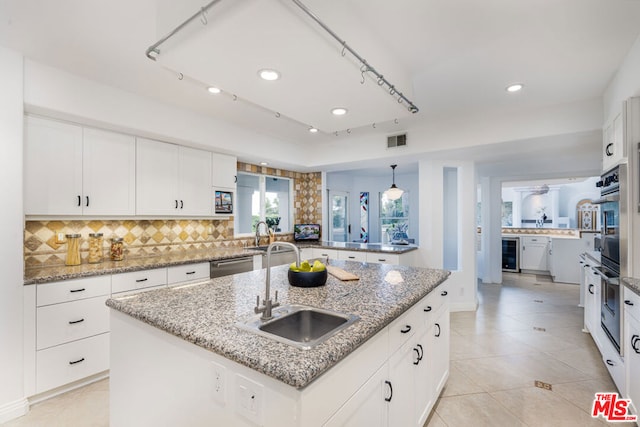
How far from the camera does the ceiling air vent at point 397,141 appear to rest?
3933 mm

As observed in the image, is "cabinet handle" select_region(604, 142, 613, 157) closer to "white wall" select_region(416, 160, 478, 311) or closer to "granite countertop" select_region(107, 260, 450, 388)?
"granite countertop" select_region(107, 260, 450, 388)

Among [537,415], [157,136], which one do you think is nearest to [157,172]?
[157,136]

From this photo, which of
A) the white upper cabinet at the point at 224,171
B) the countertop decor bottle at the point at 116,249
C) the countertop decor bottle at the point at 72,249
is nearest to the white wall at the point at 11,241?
the countertop decor bottle at the point at 72,249

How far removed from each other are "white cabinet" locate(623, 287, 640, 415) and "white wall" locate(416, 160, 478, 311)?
235 centimetres

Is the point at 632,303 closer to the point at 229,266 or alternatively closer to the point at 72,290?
the point at 229,266

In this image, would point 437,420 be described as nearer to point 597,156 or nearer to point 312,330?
point 312,330

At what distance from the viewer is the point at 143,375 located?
140cm

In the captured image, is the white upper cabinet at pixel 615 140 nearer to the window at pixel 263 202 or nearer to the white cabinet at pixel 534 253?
the window at pixel 263 202

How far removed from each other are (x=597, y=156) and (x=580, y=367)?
3346mm

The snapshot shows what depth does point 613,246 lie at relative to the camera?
2.38m

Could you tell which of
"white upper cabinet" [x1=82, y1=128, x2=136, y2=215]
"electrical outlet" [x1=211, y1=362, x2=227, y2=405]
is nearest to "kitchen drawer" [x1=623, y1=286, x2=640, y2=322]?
"electrical outlet" [x1=211, y1=362, x2=227, y2=405]

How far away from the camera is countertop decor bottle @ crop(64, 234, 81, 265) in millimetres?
2661

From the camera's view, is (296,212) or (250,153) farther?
(296,212)

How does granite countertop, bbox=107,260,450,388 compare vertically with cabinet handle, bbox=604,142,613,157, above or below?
below
